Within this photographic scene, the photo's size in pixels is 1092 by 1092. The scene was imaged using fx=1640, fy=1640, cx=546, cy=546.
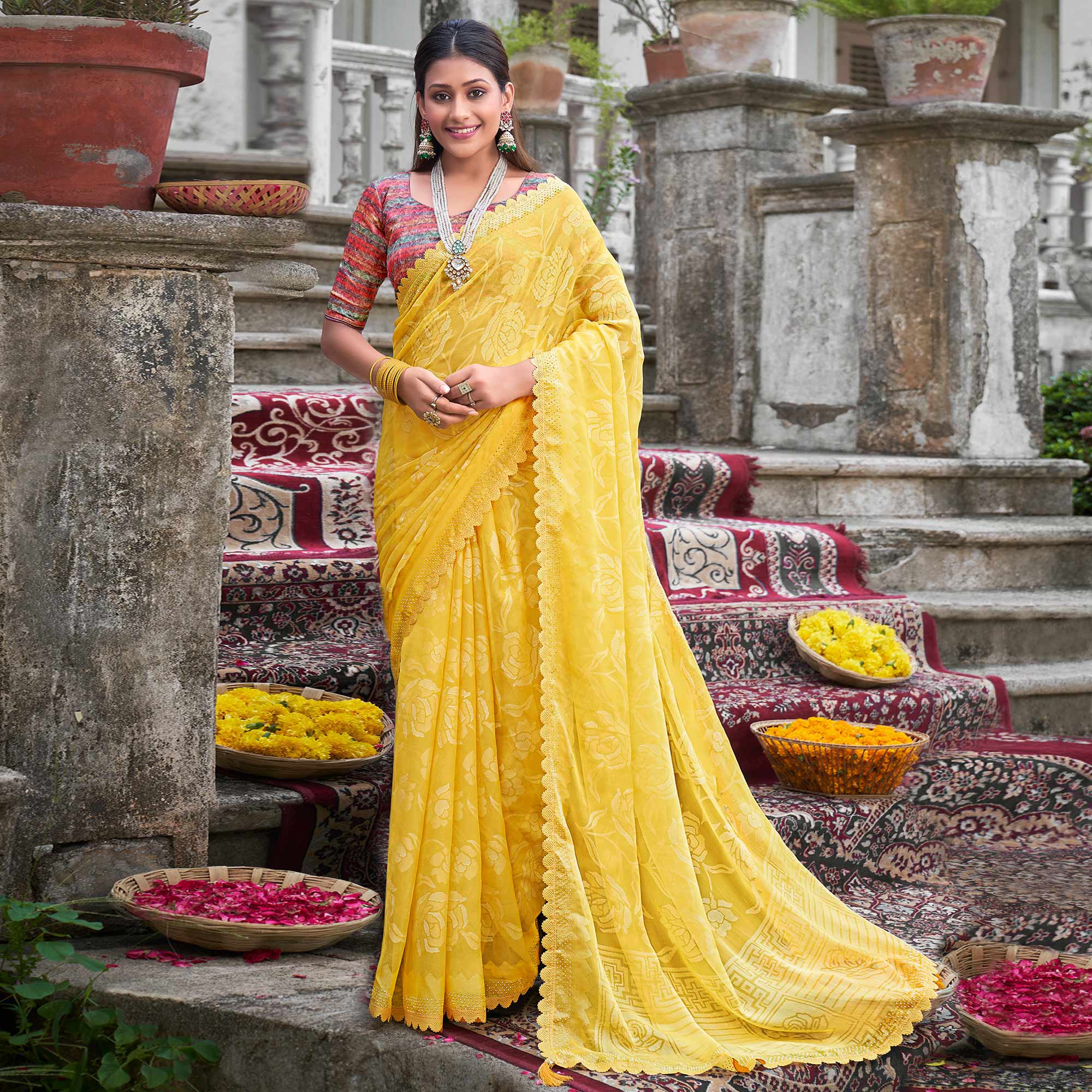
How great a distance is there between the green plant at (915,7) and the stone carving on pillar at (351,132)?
8.65 ft

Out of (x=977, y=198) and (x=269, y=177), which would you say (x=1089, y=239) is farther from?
(x=269, y=177)

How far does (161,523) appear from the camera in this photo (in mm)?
3230

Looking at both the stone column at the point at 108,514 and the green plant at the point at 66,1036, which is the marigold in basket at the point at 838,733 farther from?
the green plant at the point at 66,1036

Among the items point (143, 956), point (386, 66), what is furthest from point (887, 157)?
point (143, 956)

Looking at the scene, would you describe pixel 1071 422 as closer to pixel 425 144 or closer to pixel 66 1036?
pixel 425 144

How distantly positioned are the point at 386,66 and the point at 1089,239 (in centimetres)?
495

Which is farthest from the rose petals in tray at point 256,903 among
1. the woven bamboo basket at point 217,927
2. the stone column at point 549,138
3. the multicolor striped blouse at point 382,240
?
the stone column at point 549,138

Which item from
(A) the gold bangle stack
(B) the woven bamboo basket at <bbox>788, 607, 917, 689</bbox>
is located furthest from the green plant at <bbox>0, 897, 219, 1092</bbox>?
(B) the woven bamboo basket at <bbox>788, 607, 917, 689</bbox>

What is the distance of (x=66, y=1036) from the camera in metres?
2.98

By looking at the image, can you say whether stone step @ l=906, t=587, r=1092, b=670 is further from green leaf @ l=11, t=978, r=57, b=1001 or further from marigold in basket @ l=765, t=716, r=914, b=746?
green leaf @ l=11, t=978, r=57, b=1001

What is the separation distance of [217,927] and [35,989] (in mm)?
364

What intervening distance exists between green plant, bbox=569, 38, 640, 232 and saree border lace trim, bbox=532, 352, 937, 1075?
5.69 metres

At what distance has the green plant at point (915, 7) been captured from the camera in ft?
21.7

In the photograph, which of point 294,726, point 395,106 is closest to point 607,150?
point 395,106
